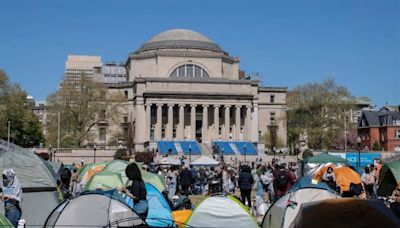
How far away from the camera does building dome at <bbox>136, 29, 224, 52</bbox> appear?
3915 inches

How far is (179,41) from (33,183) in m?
86.3

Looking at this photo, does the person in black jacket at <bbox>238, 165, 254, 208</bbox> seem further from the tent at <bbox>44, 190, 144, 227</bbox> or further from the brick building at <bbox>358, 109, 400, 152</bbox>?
the brick building at <bbox>358, 109, 400, 152</bbox>

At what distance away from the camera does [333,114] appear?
78.8 metres

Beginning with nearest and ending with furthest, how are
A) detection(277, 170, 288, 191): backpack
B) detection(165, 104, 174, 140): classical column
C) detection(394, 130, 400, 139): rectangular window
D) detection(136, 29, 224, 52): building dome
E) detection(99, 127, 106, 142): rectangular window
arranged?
detection(277, 170, 288, 191): backpack, detection(394, 130, 400, 139): rectangular window, detection(165, 104, 174, 140): classical column, detection(99, 127, 106, 142): rectangular window, detection(136, 29, 224, 52): building dome

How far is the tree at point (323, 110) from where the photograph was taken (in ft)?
256

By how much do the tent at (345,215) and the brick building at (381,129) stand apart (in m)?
78.6

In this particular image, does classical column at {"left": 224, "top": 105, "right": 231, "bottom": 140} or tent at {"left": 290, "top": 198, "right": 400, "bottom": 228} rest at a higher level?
classical column at {"left": 224, "top": 105, "right": 231, "bottom": 140}

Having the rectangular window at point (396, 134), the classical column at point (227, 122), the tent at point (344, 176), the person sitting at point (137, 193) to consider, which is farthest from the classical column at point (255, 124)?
the person sitting at point (137, 193)

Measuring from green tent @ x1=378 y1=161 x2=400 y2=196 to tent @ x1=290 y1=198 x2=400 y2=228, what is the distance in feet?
47.6

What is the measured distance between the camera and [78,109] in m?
76.4

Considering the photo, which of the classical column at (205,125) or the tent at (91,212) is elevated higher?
the classical column at (205,125)

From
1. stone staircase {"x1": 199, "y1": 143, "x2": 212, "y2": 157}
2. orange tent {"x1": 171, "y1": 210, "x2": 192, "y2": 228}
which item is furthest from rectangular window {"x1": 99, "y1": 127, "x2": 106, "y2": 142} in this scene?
orange tent {"x1": 171, "y1": 210, "x2": 192, "y2": 228}

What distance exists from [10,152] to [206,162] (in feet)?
87.0

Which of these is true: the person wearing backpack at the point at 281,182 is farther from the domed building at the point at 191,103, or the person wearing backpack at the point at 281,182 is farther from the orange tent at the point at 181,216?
the domed building at the point at 191,103
